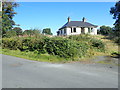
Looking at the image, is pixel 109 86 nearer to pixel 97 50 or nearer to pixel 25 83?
pixel 25 83

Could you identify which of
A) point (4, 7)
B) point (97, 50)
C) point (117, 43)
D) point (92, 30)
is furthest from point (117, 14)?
point (4, 7)

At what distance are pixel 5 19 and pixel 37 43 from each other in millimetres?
17974

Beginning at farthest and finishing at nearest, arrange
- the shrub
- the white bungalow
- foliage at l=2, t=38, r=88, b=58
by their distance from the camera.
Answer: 1. the white bungalow
2. the shrub
3. foliage at l=2, t=38, r=88, b=58

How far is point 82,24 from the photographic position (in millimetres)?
34469

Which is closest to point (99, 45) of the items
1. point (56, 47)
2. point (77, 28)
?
point (56, 47)

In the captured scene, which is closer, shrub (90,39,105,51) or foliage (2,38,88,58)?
foliage (2,38,88,58)

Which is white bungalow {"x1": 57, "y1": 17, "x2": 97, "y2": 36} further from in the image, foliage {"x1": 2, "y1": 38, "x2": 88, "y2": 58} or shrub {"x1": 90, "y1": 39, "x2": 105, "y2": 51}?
foliage {"x1": 2, "y1": 38, "x2": 88, "y2": 58}

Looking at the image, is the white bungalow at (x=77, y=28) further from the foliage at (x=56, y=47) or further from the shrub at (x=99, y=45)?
the foliage at (x=56, y=47)

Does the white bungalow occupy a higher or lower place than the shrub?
higher

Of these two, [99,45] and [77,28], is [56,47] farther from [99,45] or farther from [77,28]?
[77,28]

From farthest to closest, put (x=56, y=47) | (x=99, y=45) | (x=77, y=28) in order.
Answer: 1. (x=77, y=28)
2. (x=99, y=45)
3. (x=56, y=47)

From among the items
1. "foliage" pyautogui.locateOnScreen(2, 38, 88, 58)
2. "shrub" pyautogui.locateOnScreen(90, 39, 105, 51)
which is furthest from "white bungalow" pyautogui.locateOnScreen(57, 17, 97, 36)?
"foliage" pyautogui.locateOnScreen(2, 38, 88, 58)

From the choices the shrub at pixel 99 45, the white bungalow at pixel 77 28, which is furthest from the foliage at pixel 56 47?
the white bungalow at pixel 77 28

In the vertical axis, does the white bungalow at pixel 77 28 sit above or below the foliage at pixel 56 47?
above
